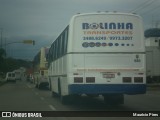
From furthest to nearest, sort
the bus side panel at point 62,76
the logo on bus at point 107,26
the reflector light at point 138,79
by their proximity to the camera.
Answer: the bus side panel at point 62,76 < the logo on bus at point 107,26 < the reflector light at point 138,79

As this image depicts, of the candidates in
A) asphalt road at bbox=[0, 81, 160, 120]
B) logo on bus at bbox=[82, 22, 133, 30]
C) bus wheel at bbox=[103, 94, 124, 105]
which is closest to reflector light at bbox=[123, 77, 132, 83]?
asphalt road at bbox=[0, 81, 160, 120]

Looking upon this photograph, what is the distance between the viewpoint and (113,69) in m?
15.9

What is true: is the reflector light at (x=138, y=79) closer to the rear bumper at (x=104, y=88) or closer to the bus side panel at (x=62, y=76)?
the rear bumper at (x=104, y=88)

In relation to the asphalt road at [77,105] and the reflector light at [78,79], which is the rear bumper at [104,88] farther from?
the asphalt road at [77,105]

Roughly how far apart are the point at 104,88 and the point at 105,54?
4.34 feet

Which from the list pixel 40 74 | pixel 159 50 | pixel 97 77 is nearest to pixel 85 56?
pixel 97 77

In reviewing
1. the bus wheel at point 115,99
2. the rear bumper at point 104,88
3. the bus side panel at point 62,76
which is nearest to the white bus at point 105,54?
the rear bumper at point 104,88

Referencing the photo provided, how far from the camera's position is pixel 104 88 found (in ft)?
51.4

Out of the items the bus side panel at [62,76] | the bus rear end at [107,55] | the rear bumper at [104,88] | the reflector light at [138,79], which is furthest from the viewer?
the bus side panel at [62,76]

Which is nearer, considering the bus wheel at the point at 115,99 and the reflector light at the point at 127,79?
the reflector light at the point at 127,79

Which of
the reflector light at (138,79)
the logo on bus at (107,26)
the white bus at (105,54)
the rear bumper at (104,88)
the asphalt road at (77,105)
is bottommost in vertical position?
the asphalt road at (77,105)

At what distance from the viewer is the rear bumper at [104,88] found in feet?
51.2

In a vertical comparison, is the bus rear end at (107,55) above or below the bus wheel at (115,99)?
above

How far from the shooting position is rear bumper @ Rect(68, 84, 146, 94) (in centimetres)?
1560
